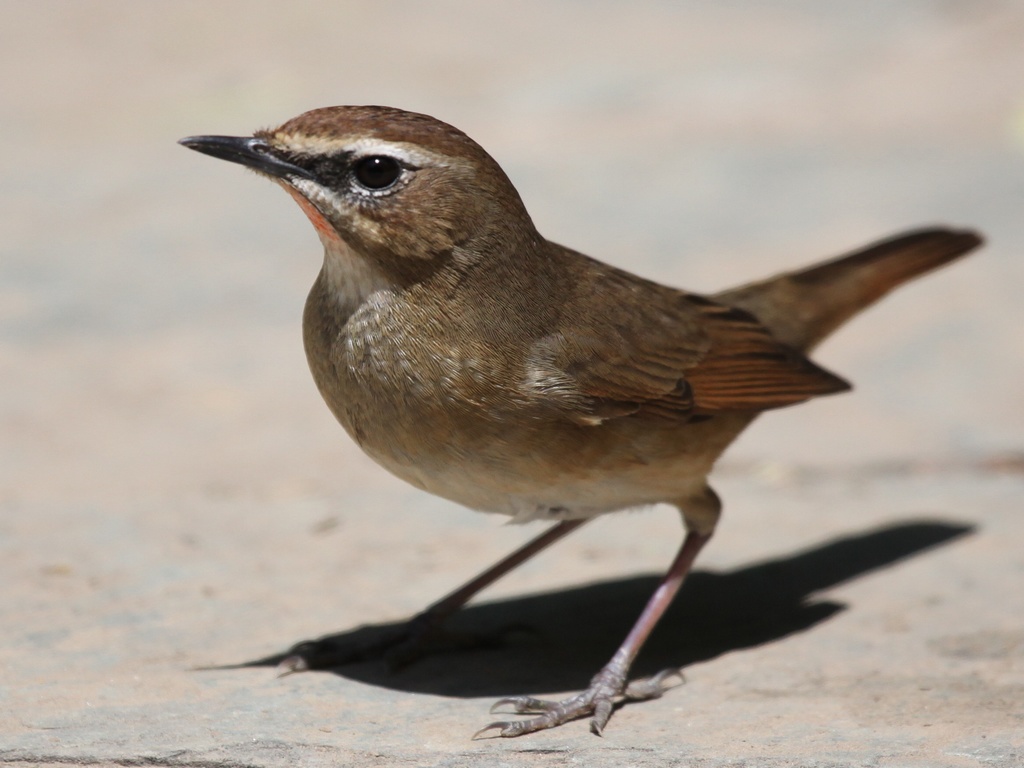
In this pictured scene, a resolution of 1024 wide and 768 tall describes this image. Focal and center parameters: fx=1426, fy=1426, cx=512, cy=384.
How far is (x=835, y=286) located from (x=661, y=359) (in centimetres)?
158

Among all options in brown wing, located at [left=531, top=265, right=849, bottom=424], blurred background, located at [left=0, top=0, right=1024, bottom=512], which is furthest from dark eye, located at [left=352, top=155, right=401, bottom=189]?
blurred background, located at [left=0, top=0, right=1024, bottom=512]

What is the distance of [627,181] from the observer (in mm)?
10812

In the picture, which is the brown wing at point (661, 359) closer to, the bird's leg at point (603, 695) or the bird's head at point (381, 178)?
the bird's head at point (381, 178)

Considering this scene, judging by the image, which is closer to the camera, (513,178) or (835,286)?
(835,286)

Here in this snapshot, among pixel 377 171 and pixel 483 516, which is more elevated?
pixel 377 171

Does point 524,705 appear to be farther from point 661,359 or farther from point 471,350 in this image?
point 661,359

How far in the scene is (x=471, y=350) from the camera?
4.67 metres

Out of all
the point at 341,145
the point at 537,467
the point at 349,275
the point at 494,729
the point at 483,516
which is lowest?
the point at 494,729

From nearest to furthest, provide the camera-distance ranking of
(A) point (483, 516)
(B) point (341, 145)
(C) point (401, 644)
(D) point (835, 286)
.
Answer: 1. (B) point (341, 145)
2. (C) point (401, 644)
3. (D) point (835, 286)
4. (A) point (483, 516)

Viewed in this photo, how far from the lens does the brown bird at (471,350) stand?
4.52 m

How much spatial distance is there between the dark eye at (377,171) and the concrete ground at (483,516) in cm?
170

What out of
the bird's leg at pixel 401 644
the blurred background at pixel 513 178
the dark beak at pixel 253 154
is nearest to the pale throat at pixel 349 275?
the dark beak at pixel 253 154

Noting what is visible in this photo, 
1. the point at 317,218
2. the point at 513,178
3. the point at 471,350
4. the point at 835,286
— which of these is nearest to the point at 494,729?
the point at 471,350

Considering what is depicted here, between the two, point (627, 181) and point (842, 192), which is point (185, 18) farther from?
point (842, 192)
